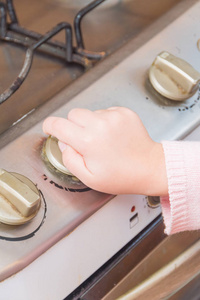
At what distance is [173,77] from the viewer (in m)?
0.55

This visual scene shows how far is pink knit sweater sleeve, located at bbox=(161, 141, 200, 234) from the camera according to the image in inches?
19.4

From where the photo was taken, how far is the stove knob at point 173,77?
538 mm

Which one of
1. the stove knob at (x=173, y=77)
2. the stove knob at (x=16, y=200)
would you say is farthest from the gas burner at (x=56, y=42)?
the stove knob at (x=16, y=200)

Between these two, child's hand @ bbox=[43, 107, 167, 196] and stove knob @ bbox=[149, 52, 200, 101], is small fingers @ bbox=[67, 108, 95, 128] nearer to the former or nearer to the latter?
child's hand @ bbox=[43, 107, 167, 196]

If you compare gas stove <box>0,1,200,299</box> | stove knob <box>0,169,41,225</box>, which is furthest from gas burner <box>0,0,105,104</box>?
stove knob <box>0,169,41,225</box>

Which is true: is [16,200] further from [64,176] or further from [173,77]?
[173,77]

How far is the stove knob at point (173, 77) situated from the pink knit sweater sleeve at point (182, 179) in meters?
0.07

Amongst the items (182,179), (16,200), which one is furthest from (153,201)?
(16,200)

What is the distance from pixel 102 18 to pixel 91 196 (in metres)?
0.37

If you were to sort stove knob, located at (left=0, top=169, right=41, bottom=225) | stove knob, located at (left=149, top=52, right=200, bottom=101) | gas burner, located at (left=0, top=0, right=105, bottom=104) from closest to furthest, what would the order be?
stove knob, located at (left=0, top=169, right=41, bottom=225), stove knob, located at (left=149, top=52, right=200, bottom=101), gas burner, located at (left=0, top=0, right=105, bottom=104)

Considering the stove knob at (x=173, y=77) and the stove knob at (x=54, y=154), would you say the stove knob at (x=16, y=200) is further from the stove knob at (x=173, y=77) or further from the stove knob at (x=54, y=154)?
the stove knob at (x=173, y=77)

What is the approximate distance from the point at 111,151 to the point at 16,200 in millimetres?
100

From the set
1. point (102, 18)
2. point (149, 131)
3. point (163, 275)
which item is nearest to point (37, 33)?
point (102, 18)

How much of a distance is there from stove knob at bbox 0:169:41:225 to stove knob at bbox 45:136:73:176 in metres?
0.04
